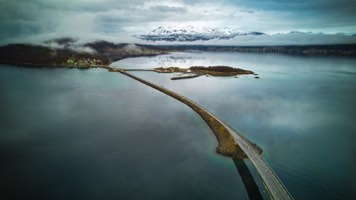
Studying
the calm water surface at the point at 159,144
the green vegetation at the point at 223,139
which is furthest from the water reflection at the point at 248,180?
the green vegetation at the point at 223,139

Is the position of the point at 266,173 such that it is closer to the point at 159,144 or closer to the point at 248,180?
the point at 248,180

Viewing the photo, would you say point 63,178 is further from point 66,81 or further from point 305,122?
point 66,81

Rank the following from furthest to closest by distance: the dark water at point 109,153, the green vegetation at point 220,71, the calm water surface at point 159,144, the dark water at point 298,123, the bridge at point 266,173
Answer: the green vegetation at point 220,71
the dark water at point 298,123
the calm water surface at point 159,144
the dark water at point 109,153
the bridge at point 266,173

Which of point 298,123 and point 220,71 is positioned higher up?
point 220,71

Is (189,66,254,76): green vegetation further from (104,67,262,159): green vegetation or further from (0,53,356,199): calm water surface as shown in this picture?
(104,67,262,159): green vegetation

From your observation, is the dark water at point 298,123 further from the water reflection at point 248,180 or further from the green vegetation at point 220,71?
the green vegetation at point 220,71

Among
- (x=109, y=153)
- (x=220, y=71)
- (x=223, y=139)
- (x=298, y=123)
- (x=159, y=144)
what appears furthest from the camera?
(x=220, y=71)

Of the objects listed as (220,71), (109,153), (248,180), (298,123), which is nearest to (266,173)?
(248,180)
